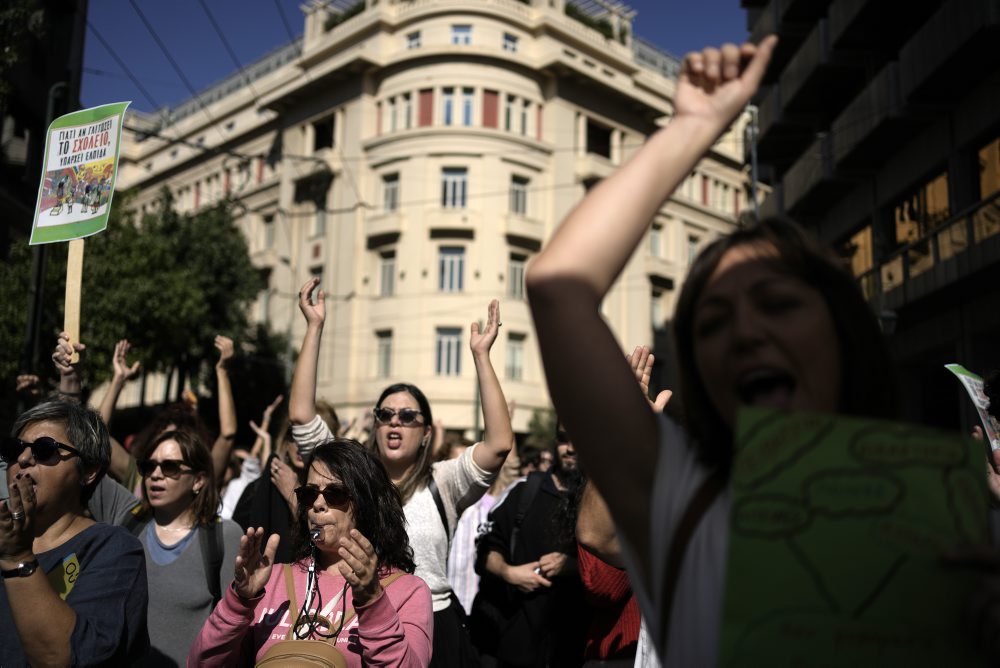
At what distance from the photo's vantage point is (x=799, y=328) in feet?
4.83

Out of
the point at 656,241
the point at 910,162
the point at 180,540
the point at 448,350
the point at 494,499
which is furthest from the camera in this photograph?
the point at 656,241

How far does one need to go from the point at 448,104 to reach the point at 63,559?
33142 mm

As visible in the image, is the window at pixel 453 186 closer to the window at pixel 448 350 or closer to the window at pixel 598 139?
the window at pixel 448 350

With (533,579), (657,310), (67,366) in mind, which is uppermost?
(657,310)

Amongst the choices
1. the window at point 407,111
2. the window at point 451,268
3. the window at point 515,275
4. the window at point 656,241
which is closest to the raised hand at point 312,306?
the window at point 451,268

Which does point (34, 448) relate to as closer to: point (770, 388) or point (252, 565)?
point (252, 565)

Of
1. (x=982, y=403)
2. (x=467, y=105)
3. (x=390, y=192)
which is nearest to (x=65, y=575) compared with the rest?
(x=982, y=403)

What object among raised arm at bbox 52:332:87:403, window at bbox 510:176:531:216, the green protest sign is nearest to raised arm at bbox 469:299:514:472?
raised arm at bbox 52:332:87:403

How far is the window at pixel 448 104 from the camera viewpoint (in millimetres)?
34781

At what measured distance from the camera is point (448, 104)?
34875 mm

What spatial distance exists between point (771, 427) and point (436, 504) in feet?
12.0

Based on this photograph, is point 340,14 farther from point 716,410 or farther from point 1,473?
point 716,410

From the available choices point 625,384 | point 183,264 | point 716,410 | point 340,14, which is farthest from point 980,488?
point 340,14

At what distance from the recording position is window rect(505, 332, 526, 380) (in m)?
34.0
